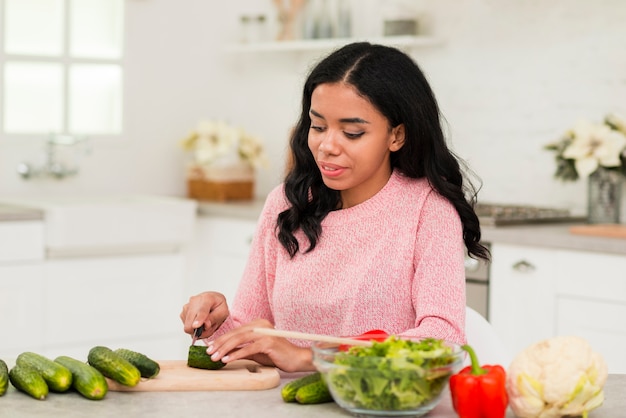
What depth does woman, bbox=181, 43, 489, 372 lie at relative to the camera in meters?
2.05

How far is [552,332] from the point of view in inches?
130

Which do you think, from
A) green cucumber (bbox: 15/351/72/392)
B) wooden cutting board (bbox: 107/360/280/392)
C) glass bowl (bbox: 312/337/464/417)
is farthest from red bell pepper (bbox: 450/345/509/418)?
green cucumber (bbox: 15/351/72/392)

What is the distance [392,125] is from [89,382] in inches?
33.4

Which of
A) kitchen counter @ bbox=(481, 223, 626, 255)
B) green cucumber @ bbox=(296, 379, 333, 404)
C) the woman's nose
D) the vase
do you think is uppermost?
the woman's nose

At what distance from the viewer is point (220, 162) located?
15.5ft

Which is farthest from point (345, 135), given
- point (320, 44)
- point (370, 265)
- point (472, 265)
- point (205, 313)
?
point (320, 44)

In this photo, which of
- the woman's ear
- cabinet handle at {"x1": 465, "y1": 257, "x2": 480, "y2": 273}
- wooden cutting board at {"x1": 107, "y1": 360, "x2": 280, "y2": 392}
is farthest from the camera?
cabinet handle at {"x1": 465, "y1": 257, "x2": 480, "y2": 273}

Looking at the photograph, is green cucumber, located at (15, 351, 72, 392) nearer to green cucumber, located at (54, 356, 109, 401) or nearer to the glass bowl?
green cucumber, located at (54, 356, 109, 401)

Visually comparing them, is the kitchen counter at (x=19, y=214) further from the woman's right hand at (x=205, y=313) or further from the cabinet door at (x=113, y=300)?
the woman's right hand at (x=205, y=313)

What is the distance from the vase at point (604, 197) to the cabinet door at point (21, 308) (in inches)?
77.4

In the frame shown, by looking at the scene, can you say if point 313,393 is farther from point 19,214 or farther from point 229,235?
point 229,235

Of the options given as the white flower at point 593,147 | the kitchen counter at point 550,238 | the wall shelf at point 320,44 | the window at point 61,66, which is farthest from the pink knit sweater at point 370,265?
the window at point 61,66

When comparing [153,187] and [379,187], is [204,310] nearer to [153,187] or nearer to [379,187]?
[379,187]

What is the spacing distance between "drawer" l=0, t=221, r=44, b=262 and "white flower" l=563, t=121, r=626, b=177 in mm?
1872
